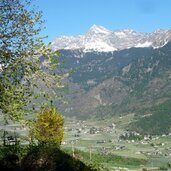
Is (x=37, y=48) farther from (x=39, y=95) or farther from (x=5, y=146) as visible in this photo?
(x=5, y=146)

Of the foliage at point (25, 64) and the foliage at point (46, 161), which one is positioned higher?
the foliage at point (25, 64)

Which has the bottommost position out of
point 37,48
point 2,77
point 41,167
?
point 41,167

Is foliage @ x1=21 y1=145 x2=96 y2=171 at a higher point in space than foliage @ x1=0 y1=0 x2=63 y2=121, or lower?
lower

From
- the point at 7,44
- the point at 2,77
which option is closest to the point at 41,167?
the point at 2,77

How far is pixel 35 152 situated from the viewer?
28.7m

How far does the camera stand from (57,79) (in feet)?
92.4

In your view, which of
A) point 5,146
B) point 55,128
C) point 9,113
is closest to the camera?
point 9,113

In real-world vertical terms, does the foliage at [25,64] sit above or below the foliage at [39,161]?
above

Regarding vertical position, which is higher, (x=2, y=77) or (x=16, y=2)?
(x=16, y=2)

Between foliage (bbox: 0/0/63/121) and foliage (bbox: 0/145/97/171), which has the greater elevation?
foliage (bbox: 0/0/63/121)

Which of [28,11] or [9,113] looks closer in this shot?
[9,113]

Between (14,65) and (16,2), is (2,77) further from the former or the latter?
(16,2)

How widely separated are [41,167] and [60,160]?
142cm

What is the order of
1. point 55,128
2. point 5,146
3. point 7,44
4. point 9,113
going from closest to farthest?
point 9,113
point 7,44
point 5,146
point 55,128
